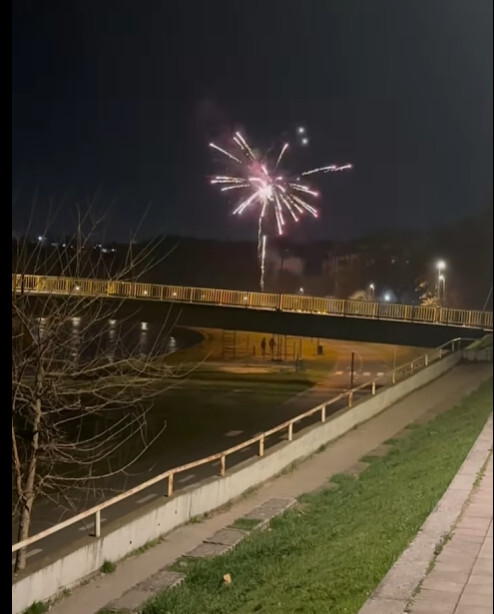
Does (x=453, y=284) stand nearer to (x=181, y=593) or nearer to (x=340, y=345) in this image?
(x=181, y=593)

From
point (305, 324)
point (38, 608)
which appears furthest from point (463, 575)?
point (305, 324)

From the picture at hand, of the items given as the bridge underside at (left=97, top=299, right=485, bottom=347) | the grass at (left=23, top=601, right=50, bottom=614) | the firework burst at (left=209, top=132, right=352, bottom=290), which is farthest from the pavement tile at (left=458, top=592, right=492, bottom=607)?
the bridge underside at (left=97, top=299, right=485, bottom=347)

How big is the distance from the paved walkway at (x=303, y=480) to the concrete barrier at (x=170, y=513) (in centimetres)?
11

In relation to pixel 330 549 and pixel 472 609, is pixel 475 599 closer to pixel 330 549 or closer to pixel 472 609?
pixel 472 609

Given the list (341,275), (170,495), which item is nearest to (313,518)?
(170,495)

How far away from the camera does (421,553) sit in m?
3.19

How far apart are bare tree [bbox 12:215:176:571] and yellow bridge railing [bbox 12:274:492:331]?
3cm

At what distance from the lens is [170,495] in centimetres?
582

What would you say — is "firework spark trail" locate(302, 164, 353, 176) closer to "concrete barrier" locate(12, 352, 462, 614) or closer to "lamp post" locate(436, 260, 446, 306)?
"lamp post" locate(436, 260, 446, 306)

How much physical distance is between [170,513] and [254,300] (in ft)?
7.35

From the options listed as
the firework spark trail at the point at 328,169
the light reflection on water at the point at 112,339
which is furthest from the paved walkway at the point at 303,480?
the firework spark trail at the point at 328,169

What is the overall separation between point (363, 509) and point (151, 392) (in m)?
1.99

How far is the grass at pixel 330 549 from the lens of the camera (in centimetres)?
289

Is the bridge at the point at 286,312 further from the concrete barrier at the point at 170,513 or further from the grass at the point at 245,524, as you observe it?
the grass at the point at 245,524
